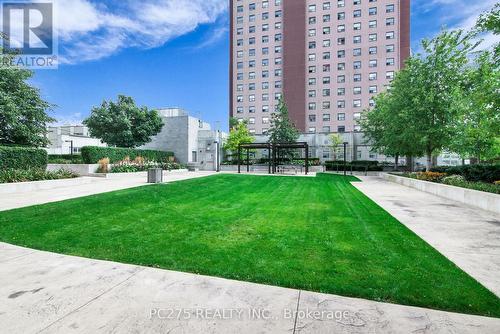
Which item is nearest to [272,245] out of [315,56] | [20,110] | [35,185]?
[35,185]

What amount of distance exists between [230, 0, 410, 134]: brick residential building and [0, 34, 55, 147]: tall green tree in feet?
142

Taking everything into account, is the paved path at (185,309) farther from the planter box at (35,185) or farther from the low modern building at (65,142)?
the low modern building at (65,142)

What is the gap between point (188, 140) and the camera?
41.8 meters

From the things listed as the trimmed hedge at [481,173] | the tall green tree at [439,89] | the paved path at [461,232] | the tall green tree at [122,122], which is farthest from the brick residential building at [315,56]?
the paved path at [461,232]

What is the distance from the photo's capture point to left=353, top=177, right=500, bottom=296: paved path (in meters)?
4.28

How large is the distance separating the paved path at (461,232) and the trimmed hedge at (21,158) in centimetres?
2036

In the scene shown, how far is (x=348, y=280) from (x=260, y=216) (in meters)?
4.43

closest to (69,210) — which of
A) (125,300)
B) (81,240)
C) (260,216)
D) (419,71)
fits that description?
(81,240)

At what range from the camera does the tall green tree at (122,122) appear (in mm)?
36406

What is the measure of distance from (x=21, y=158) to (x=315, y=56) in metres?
56.8

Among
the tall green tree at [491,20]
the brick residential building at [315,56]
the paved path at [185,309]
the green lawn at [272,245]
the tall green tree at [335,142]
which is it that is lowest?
the paved path at [185,309]

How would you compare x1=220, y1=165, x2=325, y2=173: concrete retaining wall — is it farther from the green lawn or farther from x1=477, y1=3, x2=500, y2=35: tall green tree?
x1=477, y1=3, x2=500, y2=35: tall green tree

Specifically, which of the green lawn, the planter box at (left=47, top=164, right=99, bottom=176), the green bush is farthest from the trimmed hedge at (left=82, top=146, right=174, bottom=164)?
the green lawn

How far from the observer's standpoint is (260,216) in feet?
26.3
